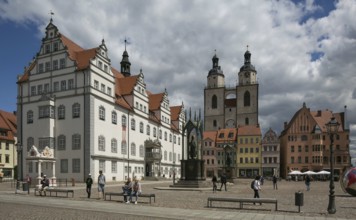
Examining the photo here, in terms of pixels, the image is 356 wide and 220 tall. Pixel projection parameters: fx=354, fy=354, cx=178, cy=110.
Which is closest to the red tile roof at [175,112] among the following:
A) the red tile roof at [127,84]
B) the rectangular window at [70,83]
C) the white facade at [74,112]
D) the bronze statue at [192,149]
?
the red tile roof at [127,84]

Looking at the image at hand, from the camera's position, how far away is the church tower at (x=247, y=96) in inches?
4063

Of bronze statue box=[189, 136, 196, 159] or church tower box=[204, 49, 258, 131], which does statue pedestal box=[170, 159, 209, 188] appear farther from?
church tower box=[204, 49, 258, 131]

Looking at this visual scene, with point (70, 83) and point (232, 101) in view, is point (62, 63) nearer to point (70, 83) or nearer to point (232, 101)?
point (70, 83)

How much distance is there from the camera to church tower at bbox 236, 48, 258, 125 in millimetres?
103188

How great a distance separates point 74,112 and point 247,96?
70293 millimetres

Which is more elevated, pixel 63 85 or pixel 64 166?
pixel 63 85

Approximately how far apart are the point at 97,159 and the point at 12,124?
101 ft

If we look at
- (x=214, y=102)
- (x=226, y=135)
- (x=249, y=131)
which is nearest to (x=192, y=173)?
(x=249, y=131)

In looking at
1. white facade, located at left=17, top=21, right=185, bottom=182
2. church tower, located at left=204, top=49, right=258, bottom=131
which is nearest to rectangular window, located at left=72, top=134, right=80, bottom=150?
white facade, located at left=17, top=21, right=185, bottom=182

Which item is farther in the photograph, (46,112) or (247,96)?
(247,96)

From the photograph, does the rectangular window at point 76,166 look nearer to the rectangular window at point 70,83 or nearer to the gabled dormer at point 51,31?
the rectangular window at point 70,83

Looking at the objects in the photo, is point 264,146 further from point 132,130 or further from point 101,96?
point 101,96

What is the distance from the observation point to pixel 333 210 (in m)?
15.0

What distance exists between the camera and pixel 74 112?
4478 centimetres
